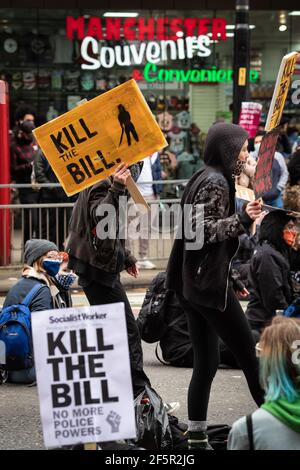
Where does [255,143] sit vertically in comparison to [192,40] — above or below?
below

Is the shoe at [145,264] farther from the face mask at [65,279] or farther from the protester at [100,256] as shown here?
the protester at [100,256]

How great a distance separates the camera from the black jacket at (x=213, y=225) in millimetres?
5254

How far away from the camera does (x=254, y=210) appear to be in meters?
5.22

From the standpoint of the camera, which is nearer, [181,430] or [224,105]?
[181,430]

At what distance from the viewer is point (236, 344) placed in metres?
5.41

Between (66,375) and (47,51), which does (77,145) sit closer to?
(66,375)

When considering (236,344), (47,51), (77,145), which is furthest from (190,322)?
(47,51)

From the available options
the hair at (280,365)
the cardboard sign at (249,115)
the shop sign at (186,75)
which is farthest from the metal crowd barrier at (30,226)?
the hair at (280,365)

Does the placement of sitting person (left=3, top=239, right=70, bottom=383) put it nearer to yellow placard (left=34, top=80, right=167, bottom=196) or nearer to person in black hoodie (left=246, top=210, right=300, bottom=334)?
person in black hoodie (left=246, top=210, right=300, bottom=334)

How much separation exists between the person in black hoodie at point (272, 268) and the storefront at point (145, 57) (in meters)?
10.7

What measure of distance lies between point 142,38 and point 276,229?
11.1 meters

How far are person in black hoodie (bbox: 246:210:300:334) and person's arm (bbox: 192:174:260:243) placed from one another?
7.59ft

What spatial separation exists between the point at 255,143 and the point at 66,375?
385 inches

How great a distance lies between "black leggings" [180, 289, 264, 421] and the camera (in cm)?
537
